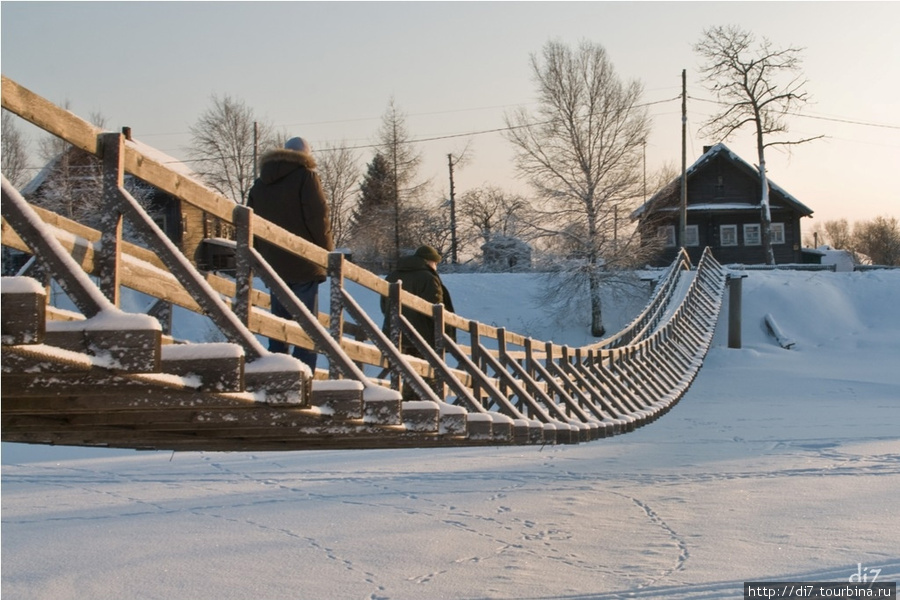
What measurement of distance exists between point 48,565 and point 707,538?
14.7 feet

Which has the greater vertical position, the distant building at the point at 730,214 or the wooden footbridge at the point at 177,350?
the distant building at the point at 730,214

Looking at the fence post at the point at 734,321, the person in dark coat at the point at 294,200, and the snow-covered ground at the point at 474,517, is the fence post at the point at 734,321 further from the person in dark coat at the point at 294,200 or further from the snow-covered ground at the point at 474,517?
the person in dark coat at the point at 294,200

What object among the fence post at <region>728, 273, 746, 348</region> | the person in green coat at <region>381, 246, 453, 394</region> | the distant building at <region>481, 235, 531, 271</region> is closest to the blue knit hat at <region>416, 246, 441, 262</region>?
the person in green coat at <region>381, 246, 453, 394</region>

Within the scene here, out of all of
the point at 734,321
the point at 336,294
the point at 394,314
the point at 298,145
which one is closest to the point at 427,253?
the point at 394,314

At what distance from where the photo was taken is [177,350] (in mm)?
3307

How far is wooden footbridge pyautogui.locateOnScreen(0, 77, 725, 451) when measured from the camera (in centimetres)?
284

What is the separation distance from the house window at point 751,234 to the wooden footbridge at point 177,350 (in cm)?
3224

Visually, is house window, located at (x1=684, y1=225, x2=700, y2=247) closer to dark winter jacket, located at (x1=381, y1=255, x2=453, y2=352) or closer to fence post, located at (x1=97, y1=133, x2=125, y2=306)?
dark winter jacket, located at (x1=381, y1=255, x2=453, y2=352)

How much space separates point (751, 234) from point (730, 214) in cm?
107

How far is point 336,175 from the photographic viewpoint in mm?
51969

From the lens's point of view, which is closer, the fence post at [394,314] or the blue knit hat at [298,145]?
the blue knit hat at [298,145]

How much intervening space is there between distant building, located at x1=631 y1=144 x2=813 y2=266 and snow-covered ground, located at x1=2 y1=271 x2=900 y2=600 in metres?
22.2

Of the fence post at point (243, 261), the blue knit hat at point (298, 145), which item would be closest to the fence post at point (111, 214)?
the fence post at point (243, 261)

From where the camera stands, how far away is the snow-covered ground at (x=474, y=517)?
23.1 ft
